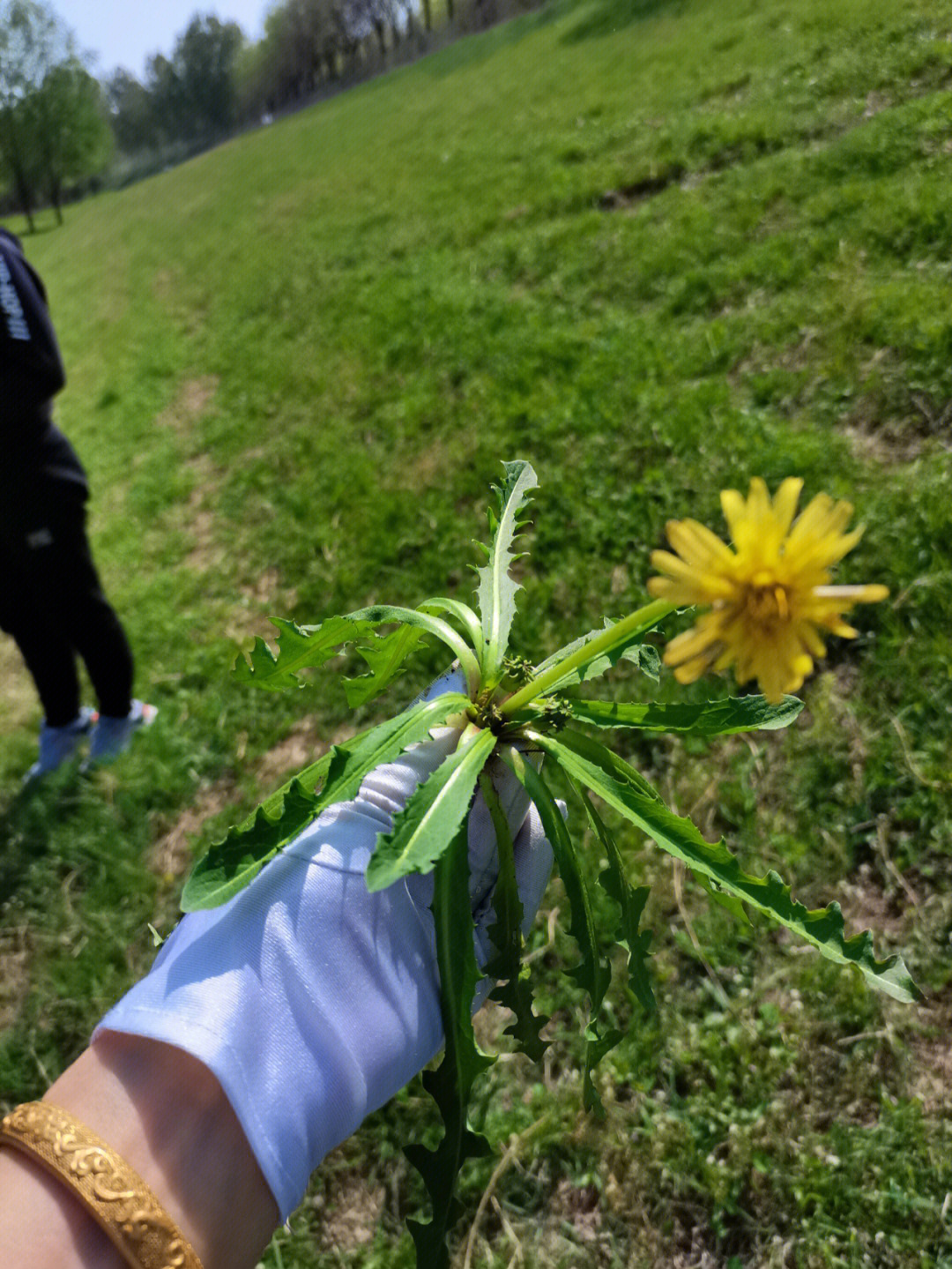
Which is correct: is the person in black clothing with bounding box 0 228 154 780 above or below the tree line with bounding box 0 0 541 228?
below

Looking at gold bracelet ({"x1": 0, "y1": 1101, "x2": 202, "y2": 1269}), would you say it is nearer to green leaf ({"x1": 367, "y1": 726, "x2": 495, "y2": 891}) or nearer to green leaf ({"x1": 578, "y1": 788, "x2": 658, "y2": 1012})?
green leaf ({"x1": 367, "y1": 726, "x2": 495, "y2": 891})

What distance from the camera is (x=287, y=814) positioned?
1800mm

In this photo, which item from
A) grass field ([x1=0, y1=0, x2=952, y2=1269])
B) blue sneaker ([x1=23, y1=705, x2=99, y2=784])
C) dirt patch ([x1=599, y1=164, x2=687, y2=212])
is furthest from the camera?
dirt patch ([x1=599, y1=164, x2=687, y2=212])

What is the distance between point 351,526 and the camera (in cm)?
554

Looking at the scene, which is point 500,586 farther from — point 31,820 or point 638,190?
point 638,190

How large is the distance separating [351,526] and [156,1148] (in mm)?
4309

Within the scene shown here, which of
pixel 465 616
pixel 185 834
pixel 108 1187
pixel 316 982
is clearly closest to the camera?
pixel 108 1187

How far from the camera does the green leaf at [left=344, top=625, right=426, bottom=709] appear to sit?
240 centimetres

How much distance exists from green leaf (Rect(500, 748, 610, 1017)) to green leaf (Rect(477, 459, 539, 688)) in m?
0.25

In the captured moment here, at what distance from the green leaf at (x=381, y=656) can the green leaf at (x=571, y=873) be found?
539 mm

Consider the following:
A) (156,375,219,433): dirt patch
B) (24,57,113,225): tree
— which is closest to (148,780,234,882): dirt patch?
(156,375,219,433): dirt patch

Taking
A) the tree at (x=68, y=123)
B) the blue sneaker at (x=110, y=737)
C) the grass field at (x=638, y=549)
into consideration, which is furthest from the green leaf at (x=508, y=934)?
the tree at (x=68, y=123)

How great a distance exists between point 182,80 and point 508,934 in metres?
16.2

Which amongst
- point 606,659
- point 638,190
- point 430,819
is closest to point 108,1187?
point 430,819
